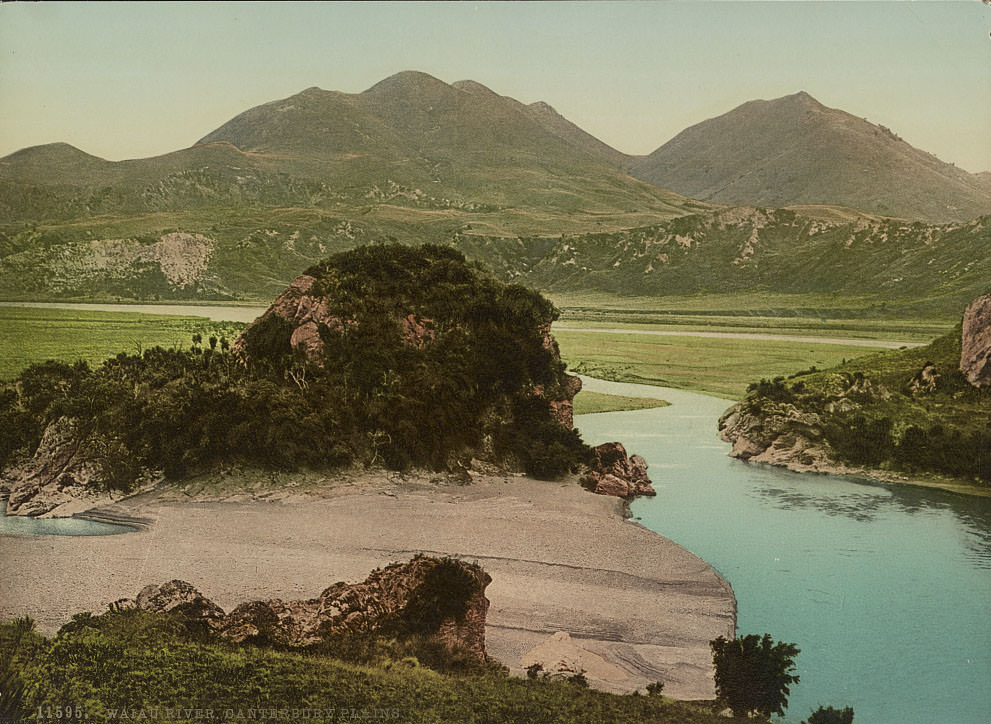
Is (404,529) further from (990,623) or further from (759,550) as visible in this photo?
(990,623)

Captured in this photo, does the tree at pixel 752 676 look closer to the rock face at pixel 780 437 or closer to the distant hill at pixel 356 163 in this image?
the rock face at pixel 780 437

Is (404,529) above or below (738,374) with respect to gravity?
below

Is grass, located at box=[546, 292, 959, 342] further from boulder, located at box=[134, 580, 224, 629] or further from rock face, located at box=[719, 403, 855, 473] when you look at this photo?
boulder, located at box=[134, 580, 224, 629]

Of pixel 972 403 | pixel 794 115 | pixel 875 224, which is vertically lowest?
pixel 972 403

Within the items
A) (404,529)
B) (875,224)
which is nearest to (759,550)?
(404,529)

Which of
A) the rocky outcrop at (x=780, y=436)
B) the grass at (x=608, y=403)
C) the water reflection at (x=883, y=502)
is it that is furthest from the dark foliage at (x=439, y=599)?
the rocky outcrop at (x=780, y=436)

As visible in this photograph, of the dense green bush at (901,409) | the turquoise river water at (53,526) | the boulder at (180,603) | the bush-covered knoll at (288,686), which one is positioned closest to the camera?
the bush-covered knoll at (288,686)

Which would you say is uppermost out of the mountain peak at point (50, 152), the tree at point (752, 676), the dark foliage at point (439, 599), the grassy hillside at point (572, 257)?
the mountain peak at point (50, 152)

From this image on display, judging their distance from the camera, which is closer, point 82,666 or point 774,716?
point 774,716

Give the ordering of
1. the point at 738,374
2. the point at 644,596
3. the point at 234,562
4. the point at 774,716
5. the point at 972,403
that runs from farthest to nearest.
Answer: the point at 738,374, the point at 972,403, the point at 234,562, the point at 644,596, the point at 774,716
